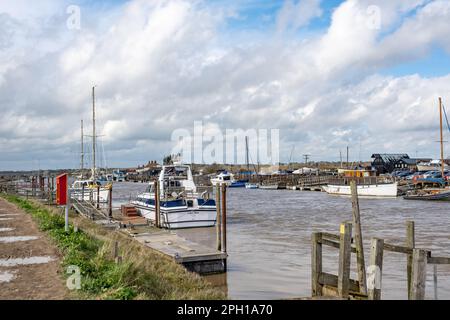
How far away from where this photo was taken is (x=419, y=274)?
940 centimetres

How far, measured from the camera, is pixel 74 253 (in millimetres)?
11898

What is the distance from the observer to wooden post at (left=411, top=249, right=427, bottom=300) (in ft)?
30.7

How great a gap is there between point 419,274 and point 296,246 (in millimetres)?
14405

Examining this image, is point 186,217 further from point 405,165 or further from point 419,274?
point 405,165

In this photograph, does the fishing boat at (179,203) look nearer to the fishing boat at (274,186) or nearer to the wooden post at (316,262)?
the wooden post at (316,262)

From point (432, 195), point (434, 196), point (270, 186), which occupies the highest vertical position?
point (432, 195)

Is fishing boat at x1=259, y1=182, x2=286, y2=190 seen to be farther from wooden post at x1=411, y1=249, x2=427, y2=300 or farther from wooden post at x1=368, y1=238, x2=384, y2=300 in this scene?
wooden post at x1=411, y1=249, x2=427, y2=300

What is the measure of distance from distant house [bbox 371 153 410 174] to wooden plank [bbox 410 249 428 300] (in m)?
112

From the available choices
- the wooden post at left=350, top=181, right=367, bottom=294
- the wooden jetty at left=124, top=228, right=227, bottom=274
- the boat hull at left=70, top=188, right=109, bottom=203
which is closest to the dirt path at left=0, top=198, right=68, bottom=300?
the wooden jetty at left=124, top=228, right=227, bottom=274

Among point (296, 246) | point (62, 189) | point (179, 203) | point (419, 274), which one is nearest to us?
point (419, 274)

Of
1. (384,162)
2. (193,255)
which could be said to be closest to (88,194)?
(193,255)

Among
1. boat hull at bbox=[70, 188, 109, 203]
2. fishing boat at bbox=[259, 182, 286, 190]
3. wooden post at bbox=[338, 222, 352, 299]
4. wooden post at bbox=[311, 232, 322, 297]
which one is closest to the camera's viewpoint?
wooden post at bbox=[338, 222, 352, 299]

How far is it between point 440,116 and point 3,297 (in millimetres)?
66105

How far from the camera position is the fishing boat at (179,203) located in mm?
28562
